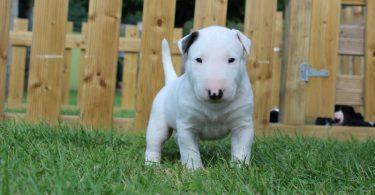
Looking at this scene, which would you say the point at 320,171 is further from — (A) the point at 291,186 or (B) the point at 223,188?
(B) the point at 223,188

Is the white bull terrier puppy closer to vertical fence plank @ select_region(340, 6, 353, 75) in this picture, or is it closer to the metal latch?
the metal latch

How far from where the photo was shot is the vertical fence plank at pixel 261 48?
15.8ft

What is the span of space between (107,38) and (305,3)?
5.05ft

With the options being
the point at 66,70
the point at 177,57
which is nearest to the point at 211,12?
the point at 177,57

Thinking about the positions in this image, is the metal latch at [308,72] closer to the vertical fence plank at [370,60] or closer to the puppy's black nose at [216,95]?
the vertical fence plank at [370,60]

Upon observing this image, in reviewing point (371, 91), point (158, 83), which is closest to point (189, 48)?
point (158, 83)

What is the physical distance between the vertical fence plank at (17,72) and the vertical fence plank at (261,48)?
15.0ft

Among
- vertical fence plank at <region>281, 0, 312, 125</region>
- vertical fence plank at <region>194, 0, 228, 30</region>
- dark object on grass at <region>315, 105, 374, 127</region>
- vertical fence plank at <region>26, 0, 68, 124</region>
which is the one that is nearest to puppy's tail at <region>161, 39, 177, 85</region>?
vertical fence plank at <region>194, 0, 228, 30</region>

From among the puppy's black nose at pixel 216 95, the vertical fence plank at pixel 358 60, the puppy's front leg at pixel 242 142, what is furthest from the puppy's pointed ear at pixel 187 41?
the vertical fence plank at pixel 358 60

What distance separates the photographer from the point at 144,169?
3.12 metres

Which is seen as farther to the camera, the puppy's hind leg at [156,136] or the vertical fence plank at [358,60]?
the vertical fence plank at [358,60]

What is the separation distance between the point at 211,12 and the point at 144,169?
1979 millimetres

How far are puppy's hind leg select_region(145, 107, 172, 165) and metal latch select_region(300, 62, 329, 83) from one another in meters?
1.62

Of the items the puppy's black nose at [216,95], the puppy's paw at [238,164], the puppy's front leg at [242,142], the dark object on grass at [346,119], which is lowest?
the puppy's paw at [238,164]
